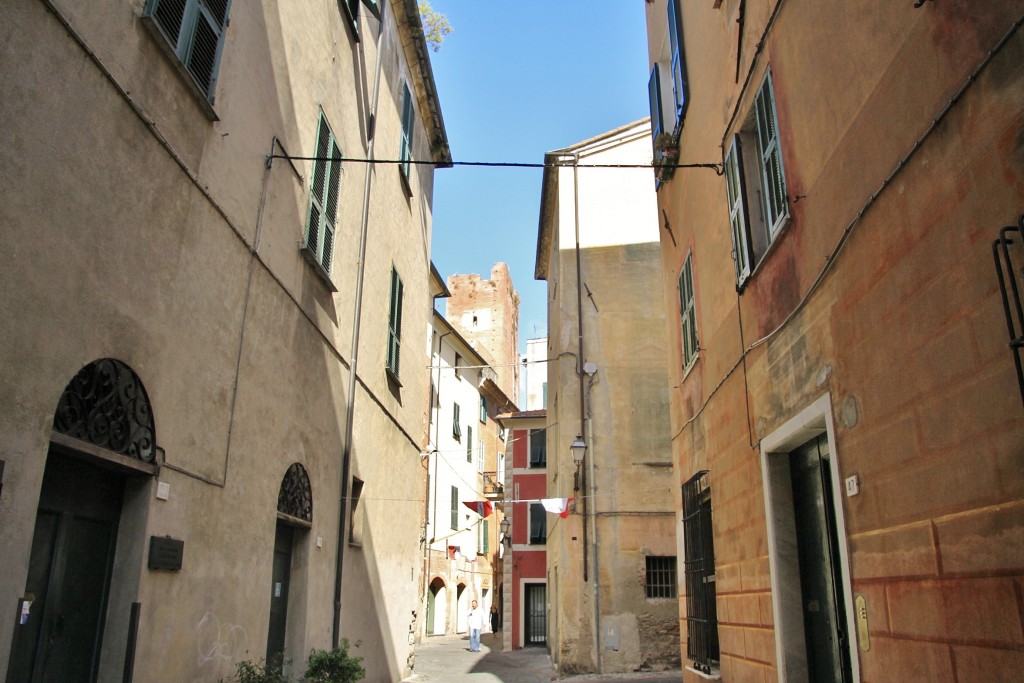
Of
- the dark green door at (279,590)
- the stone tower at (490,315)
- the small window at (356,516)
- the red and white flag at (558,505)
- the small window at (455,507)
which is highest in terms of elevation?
the stone tower at (490,315)

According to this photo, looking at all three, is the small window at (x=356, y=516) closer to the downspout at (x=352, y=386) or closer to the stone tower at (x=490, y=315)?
the downspout at (x=352, y=386)

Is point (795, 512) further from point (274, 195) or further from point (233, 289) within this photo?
point (274, 195)

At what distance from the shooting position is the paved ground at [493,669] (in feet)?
43.0

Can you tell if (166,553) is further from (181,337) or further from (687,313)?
(687,313)

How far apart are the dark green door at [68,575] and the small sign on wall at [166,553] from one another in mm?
234

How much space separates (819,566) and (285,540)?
490 centimetres

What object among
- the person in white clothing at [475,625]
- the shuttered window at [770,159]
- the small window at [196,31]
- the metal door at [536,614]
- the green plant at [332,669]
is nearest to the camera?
the small window at [196,31]

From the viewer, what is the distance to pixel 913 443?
11.6 feet

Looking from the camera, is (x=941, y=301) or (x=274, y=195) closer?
(x=941, y=301)

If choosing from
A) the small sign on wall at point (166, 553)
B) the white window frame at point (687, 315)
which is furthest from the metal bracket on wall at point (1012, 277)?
the white window frame at point (687, 315)

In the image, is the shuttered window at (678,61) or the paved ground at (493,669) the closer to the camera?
the shuttered window at (678,61)

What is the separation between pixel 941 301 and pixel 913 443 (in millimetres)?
685

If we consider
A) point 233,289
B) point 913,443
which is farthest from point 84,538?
point 913,443

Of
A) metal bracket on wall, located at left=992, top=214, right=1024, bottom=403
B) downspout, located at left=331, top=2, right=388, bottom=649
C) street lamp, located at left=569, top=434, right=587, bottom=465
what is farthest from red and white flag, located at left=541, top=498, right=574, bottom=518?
metal bracket on wall, located at left=992, top=214, right=1024, bottom=403
